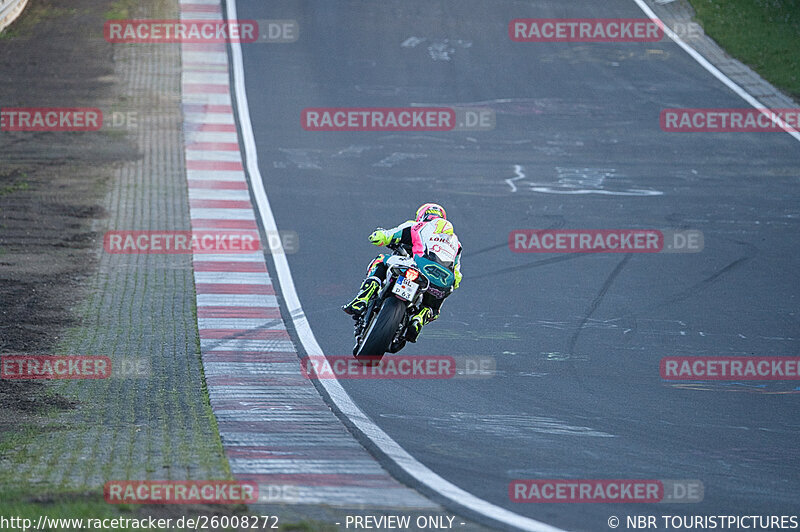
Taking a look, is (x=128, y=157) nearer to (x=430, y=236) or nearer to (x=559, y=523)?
(x=430, y=236)

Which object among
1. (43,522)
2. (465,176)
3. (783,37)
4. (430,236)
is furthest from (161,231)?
(783,37)

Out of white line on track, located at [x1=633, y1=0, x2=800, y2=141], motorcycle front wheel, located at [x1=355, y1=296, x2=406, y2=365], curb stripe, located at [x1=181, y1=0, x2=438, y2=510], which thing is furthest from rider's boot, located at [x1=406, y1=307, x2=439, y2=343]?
white line on track, located at [x1=633, y1=0, x2=800, y2=141]

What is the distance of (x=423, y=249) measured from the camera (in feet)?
35.1

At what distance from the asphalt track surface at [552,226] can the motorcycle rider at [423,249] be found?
0.82 meters

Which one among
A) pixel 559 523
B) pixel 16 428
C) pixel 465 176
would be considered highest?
pixel 559 523

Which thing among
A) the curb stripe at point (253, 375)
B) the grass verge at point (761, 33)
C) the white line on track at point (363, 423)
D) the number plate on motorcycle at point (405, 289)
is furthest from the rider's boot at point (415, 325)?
the grass verge at point (761, 33)

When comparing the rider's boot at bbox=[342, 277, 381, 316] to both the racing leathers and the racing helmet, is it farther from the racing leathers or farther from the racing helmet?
the racing helmet

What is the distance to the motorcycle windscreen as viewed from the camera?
10.6m

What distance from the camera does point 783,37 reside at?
2662 cm

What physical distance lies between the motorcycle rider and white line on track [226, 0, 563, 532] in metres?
1.01

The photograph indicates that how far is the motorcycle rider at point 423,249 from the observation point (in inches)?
420

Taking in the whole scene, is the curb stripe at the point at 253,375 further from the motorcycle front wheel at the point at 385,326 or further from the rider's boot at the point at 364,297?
the rider's boot at the point at 364,297

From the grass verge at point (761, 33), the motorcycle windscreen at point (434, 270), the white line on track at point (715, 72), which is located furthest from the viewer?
the grass verge at point (761, 33)

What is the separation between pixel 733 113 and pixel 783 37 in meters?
5.47
